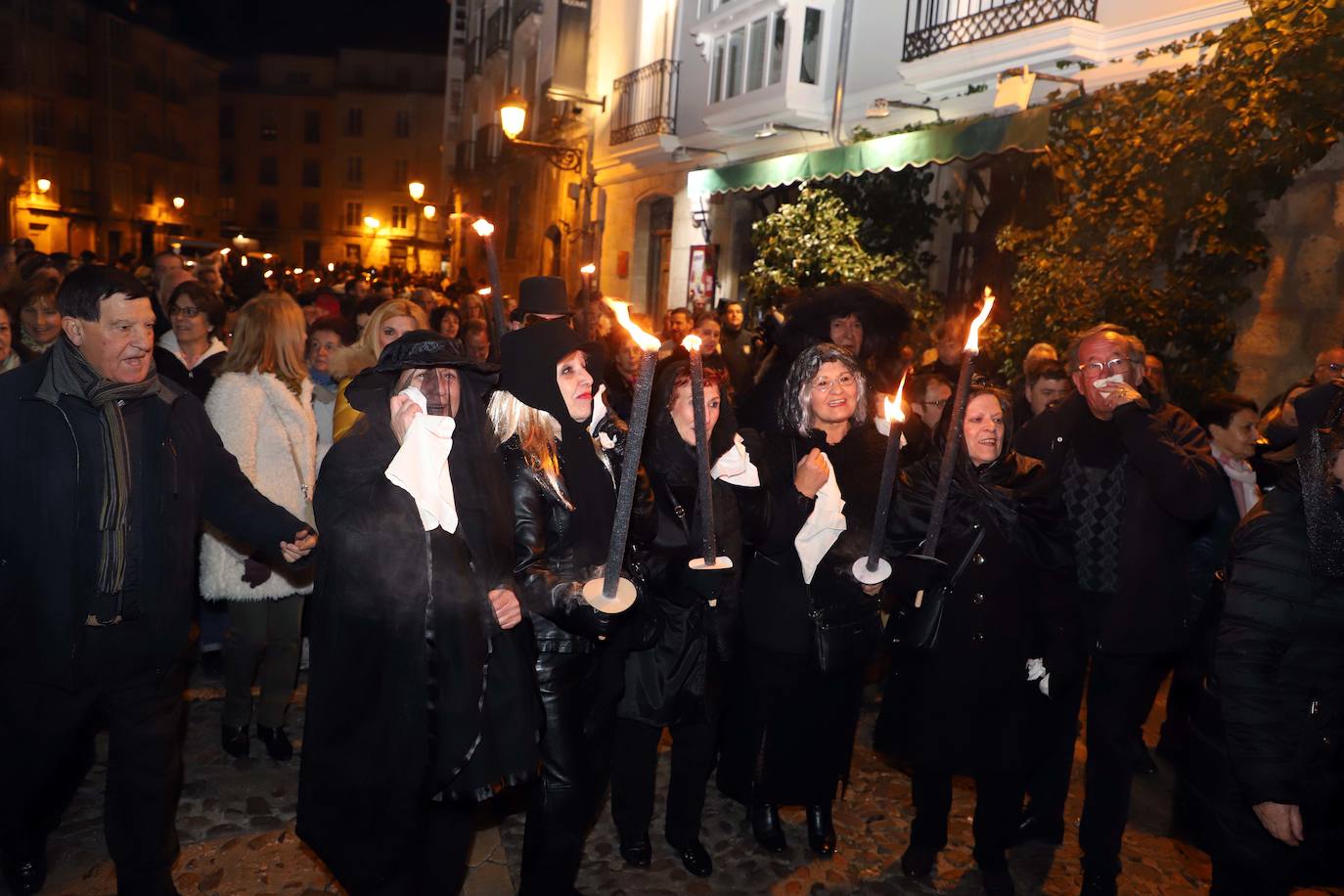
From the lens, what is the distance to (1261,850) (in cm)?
276

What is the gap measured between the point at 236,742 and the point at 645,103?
669 inches

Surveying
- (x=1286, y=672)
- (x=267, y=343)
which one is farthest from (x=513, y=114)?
(x=1286, y=672)

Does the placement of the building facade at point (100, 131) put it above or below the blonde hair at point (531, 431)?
above

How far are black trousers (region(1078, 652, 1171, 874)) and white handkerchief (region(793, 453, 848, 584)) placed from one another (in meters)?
1.17

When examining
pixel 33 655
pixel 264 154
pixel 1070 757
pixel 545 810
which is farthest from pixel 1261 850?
pixel 264 154

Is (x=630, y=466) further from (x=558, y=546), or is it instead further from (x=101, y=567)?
(x=101, y=567)

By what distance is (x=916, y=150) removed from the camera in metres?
9.47

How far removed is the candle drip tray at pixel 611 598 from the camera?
2.58 meters

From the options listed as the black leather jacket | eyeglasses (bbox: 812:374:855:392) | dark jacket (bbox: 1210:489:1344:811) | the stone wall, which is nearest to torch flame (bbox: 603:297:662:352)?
the black leather jacket

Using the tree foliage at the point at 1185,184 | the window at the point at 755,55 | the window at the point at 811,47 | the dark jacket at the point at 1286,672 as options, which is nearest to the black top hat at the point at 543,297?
the dark jacket at the point at 1286,672

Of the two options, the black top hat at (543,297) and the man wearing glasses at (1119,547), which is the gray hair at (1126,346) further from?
the black top hat at (543,297)

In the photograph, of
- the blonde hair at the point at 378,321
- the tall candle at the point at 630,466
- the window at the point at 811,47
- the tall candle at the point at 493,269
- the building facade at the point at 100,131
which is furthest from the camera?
the building facade at the point at 100,131

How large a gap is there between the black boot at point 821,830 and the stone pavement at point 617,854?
5 centimetres

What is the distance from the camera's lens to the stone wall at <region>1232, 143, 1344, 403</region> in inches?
286
